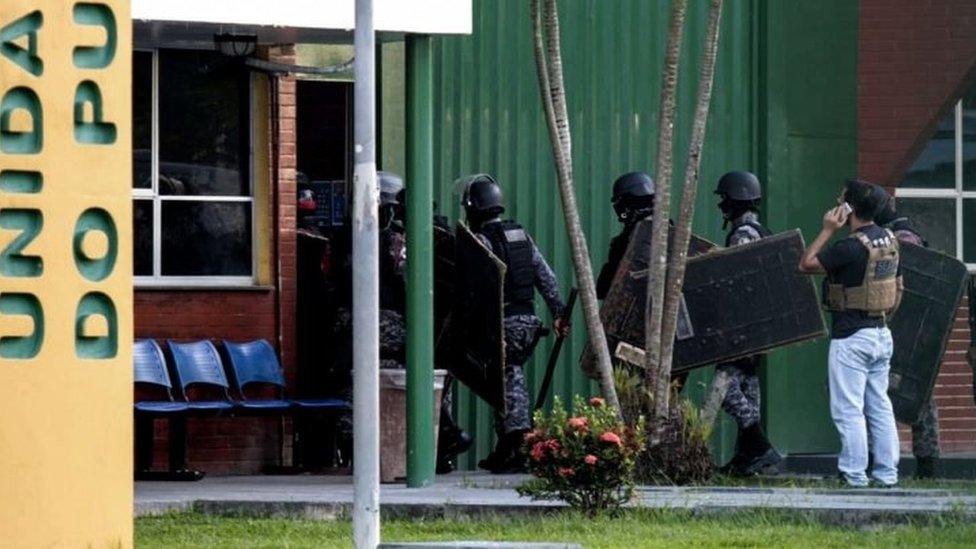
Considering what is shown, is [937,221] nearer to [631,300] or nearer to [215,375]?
[631,300]

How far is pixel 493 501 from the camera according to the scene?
44.9 ft

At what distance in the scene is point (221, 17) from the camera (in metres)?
14.1

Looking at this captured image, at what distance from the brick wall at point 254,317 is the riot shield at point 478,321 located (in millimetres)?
1353

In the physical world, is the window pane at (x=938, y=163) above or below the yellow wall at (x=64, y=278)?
above

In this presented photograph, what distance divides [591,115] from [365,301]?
8.22 meters

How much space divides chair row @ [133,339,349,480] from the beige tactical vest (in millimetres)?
3368

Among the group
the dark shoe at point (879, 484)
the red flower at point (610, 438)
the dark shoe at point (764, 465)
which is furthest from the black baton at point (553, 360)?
the red flower at point (610, 438)

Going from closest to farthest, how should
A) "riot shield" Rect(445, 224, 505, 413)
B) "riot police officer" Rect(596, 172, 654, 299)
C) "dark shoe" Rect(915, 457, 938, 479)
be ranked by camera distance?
1. "riot shield" Rect(445, 224, 505, 413)
2. "riot police officer" Rect(596, 172, 654, 299)
3. "dark shoe" Rect(915, 457, 938, 479)

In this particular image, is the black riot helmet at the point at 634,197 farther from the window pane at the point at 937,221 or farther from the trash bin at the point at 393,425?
the window pane at the point at 937,221

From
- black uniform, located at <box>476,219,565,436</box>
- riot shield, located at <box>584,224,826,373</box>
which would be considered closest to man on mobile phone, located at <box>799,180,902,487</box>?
riot shield, located at <box>584,224,826,373</box>

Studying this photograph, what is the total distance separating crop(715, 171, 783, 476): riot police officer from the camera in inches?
651

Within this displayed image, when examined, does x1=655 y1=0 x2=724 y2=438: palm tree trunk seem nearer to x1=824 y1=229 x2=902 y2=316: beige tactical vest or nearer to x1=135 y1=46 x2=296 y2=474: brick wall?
x1=824 y1=229 x2=902 y2=316: beige tactical vest

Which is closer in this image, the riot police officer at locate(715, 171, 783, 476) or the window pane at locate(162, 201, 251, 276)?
the riot police officer at locate(715, 171, 783, 476)

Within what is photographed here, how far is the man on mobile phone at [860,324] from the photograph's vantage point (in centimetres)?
1517
